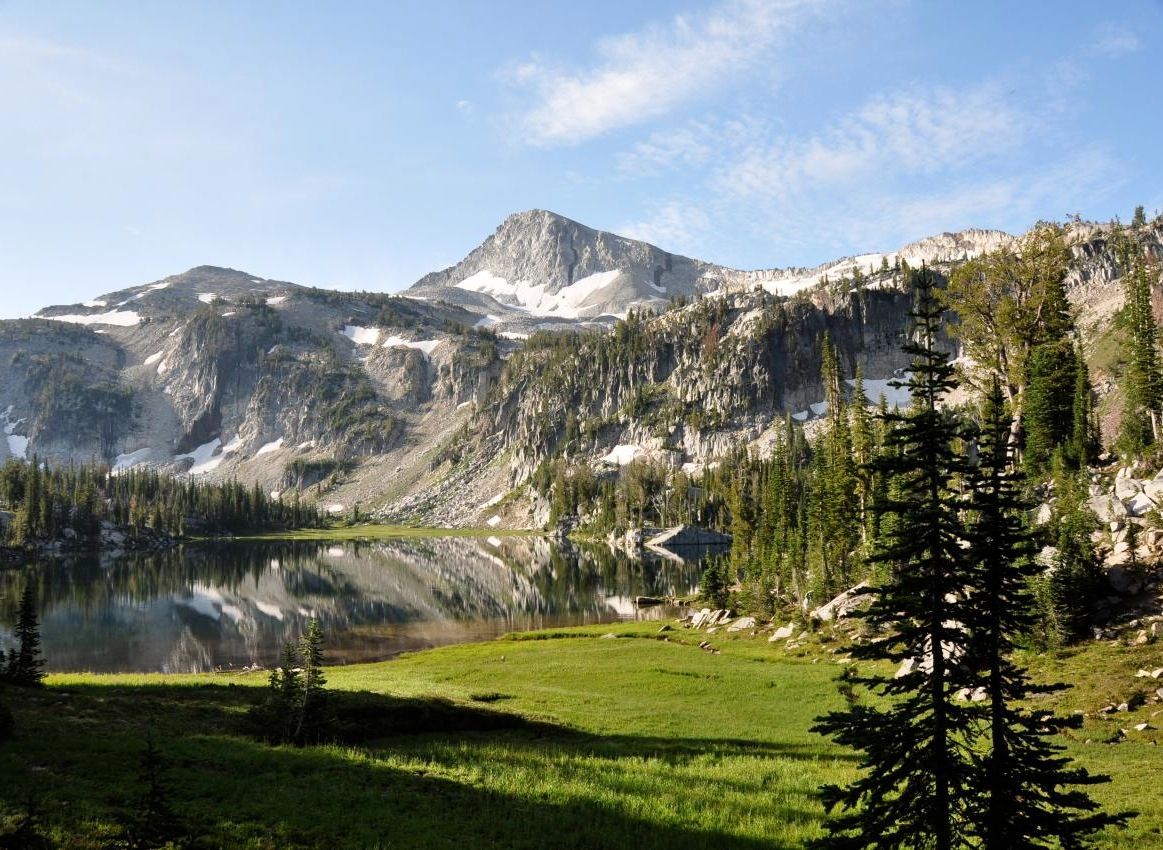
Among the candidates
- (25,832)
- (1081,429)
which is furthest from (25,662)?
(1081,429)

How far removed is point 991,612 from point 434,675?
147 ft

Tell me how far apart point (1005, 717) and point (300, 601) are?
4352 inches

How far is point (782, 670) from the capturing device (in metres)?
46.3

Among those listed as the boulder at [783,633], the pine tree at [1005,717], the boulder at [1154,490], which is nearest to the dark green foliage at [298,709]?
the pine tree at [1005,717]

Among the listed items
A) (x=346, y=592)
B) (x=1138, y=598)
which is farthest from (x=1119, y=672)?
(x=346, y=592)

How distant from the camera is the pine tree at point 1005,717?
29.3ft

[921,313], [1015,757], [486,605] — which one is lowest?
[486,605]

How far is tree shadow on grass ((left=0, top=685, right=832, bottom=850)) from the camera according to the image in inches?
614

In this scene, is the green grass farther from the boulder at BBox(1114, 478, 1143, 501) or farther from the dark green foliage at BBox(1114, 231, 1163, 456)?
the dark green foliage at BBox(1114, 231, 1163, 456)

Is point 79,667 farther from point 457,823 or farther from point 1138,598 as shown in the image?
point 1138,598

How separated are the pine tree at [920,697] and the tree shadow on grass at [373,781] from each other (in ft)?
24.0

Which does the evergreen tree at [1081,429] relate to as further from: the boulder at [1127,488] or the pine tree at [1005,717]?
the pine tree at [1005,717]

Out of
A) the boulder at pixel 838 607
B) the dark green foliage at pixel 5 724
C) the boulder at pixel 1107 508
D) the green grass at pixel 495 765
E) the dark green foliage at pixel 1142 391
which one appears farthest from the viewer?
the boulder at pixel 838 607

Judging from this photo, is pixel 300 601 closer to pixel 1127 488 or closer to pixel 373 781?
pixel 373 781
